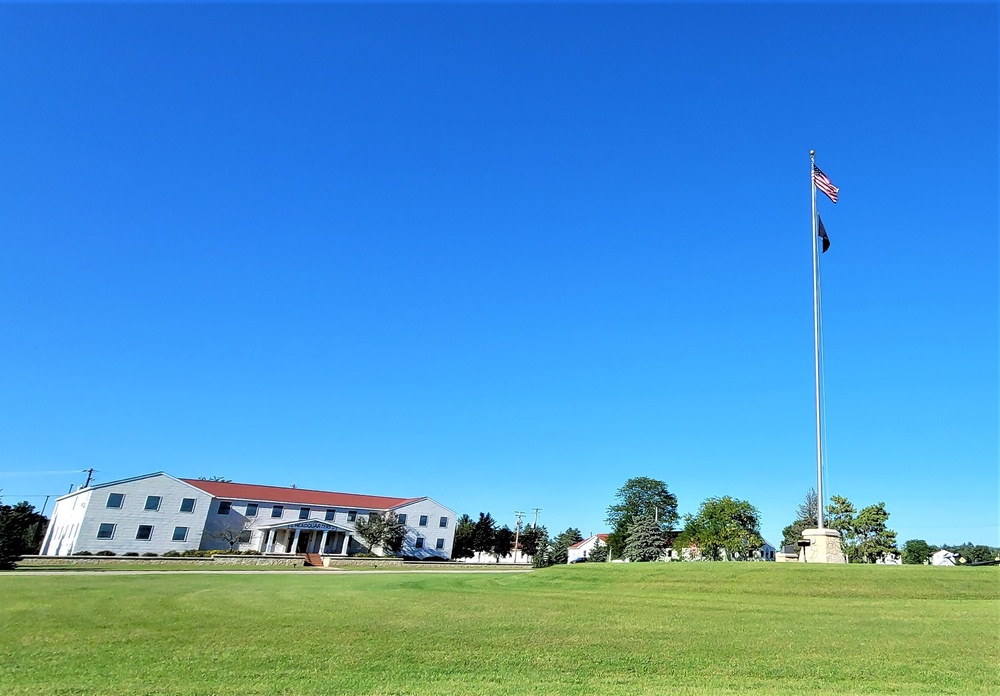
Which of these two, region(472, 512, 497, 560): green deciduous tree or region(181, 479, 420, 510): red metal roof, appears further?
region(472, 512, 497, 560): green deciduous tree

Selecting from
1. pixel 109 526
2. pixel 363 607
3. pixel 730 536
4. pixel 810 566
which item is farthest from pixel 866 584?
pixel 109 526

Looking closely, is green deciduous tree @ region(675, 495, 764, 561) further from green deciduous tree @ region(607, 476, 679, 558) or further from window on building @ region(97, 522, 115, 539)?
window on building @ region(97, 522, 115, 539)

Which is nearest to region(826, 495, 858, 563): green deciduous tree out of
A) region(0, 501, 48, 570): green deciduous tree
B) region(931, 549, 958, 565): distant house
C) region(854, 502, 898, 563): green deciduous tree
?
region(854, 502, 898, 563): green deciduous tree

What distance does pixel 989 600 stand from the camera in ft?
56.1

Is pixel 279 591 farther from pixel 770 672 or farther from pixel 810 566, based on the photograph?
pixel 810 566

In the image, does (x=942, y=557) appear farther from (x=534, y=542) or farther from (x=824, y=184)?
(x=824, y=184)

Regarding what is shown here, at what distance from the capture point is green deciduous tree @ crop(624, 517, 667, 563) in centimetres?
6197

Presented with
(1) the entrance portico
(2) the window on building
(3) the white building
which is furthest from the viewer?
(1) the entrance portico

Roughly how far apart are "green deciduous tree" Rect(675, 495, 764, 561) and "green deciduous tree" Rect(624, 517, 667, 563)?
423 inches

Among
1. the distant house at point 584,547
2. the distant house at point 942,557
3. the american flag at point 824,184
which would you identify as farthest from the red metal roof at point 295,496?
the distant house at point 942,557

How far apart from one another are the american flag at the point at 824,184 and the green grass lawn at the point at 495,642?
63.4ft

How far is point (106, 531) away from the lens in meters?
50.4

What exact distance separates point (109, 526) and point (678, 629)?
181ft

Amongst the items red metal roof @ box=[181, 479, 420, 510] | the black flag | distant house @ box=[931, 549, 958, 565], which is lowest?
red metal roof @ box=[181, 479, 420, 510]
